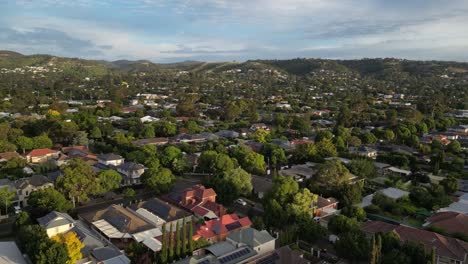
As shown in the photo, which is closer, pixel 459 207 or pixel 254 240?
pixel 254 240

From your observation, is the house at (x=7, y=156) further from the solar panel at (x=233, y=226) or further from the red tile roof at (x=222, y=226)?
the solar panel at (x=233, y=226)

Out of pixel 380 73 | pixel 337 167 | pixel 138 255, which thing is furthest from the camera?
pixel 380 73

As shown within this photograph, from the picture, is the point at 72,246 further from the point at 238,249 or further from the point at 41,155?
the point at 41,155

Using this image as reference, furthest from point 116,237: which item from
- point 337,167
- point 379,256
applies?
point 337,167

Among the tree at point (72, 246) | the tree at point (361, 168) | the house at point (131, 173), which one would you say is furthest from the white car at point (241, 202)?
the tree at point (72, 246)

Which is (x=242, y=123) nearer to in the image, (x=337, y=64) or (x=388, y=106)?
(x=388, y=106)

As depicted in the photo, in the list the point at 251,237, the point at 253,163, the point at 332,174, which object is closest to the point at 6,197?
the point at 251,237

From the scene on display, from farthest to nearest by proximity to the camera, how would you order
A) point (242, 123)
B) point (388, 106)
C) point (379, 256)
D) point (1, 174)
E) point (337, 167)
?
point (388, 106), point (242, 123), point (1, 174), point (337, 167), point (379, 256)
